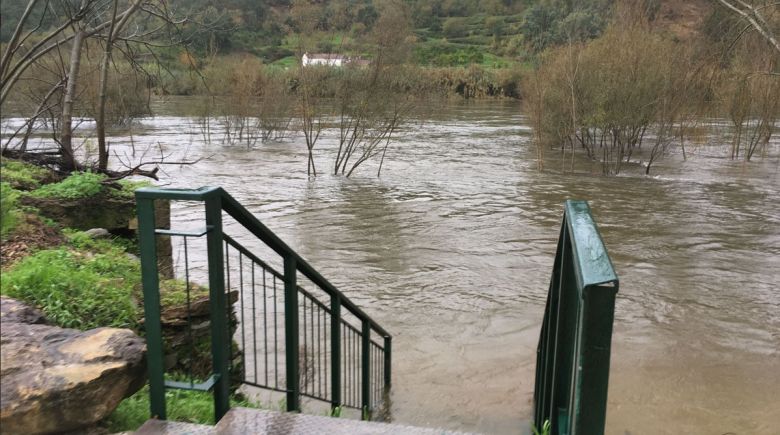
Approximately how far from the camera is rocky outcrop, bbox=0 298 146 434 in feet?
6.73

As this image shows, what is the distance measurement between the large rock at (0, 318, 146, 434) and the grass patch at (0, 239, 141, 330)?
0.29 m

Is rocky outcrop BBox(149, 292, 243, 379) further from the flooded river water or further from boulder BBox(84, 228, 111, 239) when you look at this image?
the flooded river water

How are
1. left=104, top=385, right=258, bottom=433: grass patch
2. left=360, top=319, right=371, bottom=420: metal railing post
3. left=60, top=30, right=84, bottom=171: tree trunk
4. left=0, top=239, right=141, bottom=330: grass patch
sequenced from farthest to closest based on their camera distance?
left=60, top=30, right=84, bottom=171: tree trunk → left=360, top=319, right=371, bottom=420: metal railing post → left=0, top=239, right=141, bottom=330: grass patch → left=104, top=385, right=258, bottom=433: grass patch

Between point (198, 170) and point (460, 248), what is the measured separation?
10608mm

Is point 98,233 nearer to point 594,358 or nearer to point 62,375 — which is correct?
point 62,375

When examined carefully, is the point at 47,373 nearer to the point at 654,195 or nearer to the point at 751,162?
the point at 654,195

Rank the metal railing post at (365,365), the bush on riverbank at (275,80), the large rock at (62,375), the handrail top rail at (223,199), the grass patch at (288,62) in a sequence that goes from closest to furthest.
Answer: the large rock at (62,375)
the handrail top rail at (223,199)
the metal railing post at (365,365)
the bush on riverbank at (275,80)
the grass patch at (288,62)

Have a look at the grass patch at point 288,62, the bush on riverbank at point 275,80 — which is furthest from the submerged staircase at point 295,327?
the grass patch at point 288,62

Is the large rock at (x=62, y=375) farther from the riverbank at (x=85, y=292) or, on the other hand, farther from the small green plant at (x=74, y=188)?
the small green plant at (x=74, y=188)

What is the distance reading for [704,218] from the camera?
13.0 meters

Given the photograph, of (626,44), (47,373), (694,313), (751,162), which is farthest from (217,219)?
(751,162)

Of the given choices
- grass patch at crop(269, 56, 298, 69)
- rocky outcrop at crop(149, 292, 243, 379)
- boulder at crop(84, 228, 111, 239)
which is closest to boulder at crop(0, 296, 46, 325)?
rocky outcrop at crop(149, 292, 243, 379)

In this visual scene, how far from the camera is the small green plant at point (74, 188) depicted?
17.6ft

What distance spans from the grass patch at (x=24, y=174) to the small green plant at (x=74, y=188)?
0.14 metres
